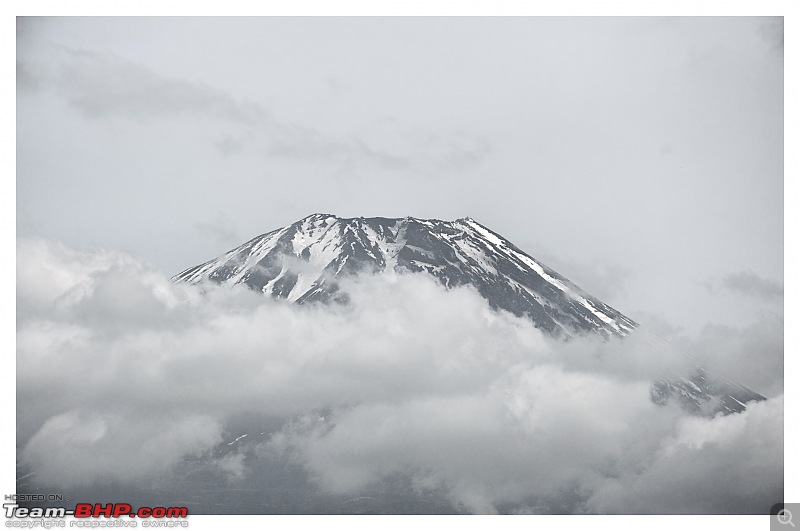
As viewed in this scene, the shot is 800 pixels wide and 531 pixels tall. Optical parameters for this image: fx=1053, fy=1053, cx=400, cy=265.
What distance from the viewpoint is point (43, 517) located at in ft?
277

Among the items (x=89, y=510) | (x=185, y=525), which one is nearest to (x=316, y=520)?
(x=185, y=525)

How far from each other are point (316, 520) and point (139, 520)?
44620 mm

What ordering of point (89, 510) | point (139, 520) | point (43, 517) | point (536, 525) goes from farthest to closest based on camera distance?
point (536, 525) → point (139, 520) → point (89, 510) → point (43, 517)

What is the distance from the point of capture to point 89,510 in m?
91.8

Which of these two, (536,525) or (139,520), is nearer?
(139,520)

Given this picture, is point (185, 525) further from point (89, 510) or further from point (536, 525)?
point (536, 525)

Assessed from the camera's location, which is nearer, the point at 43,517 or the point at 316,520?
the point at 43,517

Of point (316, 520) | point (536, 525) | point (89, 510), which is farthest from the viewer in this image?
point (536, 525)

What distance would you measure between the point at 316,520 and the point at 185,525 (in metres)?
38.3

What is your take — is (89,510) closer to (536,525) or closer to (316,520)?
(316,520)

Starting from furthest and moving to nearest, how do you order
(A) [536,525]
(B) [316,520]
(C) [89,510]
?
(A) [536,525], (B) [316,520], (C) [89,510]

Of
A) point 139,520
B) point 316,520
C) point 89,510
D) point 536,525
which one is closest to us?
point 89,510
